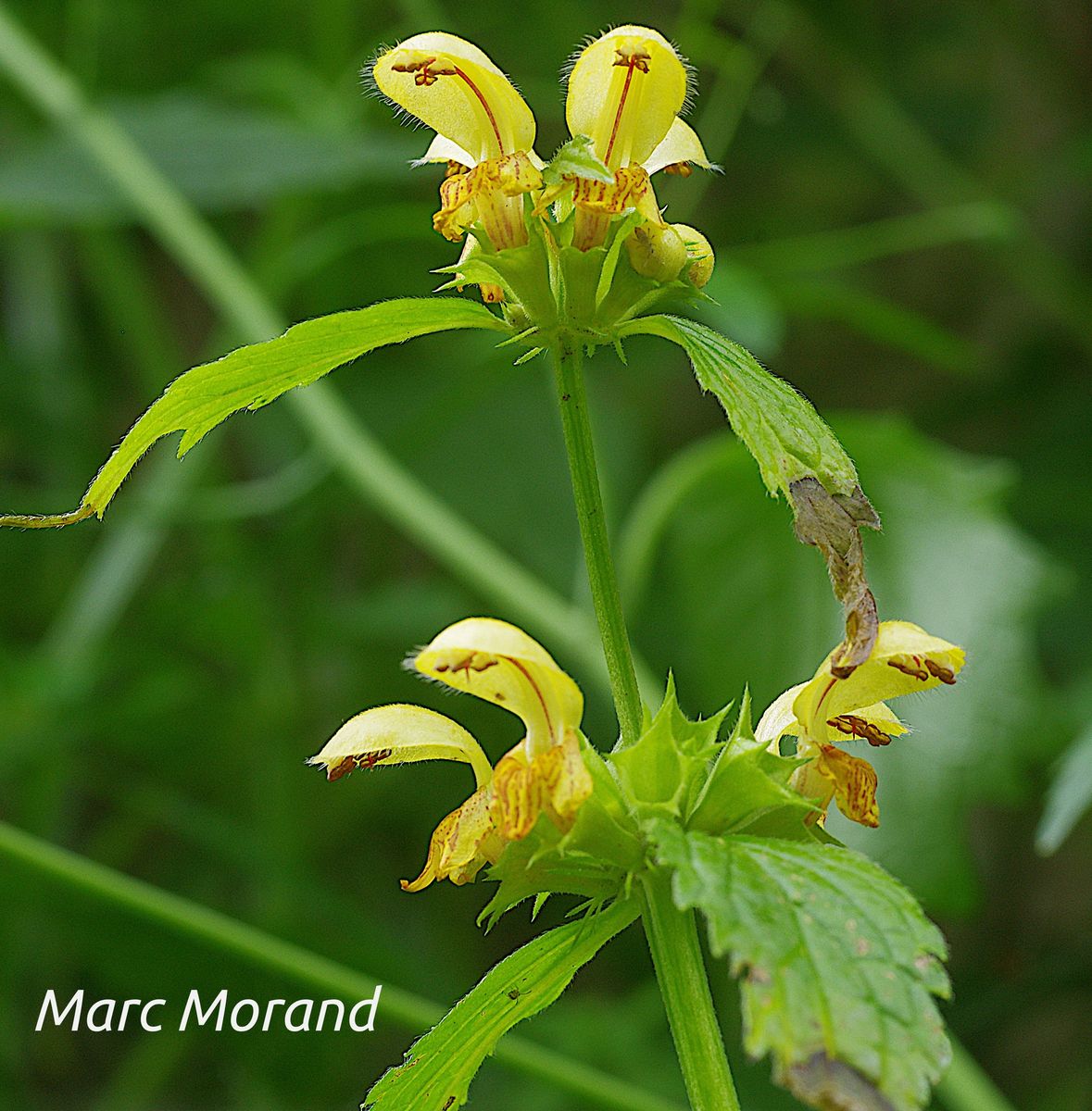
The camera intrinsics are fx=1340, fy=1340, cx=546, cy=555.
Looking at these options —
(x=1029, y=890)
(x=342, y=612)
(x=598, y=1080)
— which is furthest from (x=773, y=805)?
(x=1029, y=890)

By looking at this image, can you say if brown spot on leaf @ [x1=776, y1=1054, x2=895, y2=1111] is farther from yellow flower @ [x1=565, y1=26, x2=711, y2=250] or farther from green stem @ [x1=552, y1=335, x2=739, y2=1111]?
yellow flower @ [x1=565, y1=26, x2=711, y2=250]

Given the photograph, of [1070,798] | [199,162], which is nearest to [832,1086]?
[1070,798]

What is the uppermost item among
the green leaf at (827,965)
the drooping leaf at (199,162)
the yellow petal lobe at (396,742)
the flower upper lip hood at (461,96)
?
the drooping leaf at (199,162)

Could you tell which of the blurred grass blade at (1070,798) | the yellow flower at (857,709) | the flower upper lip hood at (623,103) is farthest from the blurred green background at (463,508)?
the flower upper lip hood at (623,103)

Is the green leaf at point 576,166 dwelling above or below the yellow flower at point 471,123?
below

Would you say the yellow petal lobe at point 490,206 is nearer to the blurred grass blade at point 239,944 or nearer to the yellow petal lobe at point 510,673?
the yellow petal lobe at point 510,673
